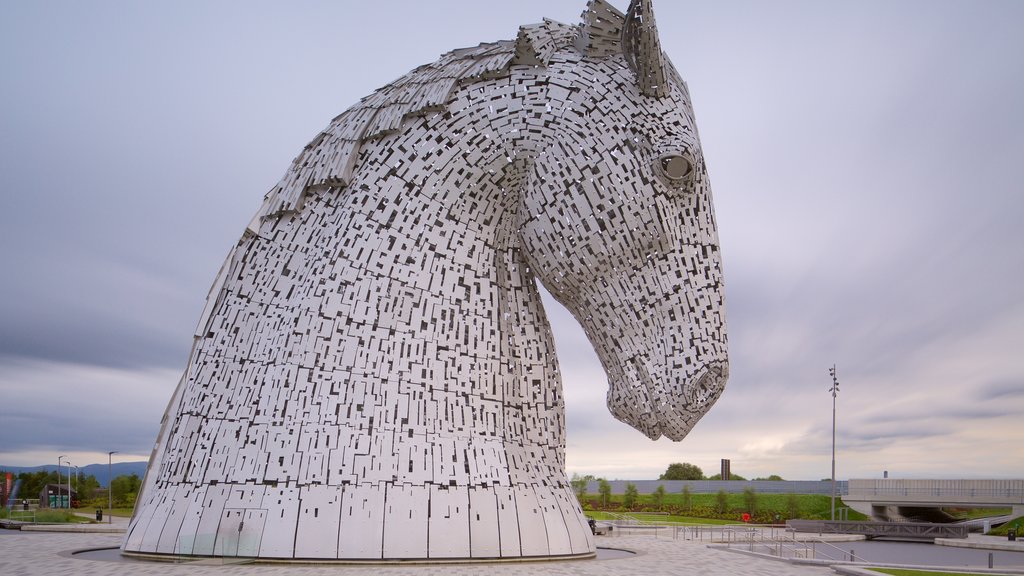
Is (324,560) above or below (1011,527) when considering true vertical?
above

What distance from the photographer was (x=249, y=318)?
6.34 meters

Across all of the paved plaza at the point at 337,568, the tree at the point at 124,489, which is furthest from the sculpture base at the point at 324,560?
the tree at the point at 124,489

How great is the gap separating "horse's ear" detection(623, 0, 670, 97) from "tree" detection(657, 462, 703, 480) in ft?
236

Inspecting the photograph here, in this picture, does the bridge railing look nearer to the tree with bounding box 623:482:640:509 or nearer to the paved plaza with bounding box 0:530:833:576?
the tree with bounding box 623:482:640:509

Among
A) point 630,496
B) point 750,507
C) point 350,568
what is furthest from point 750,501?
point 350,568

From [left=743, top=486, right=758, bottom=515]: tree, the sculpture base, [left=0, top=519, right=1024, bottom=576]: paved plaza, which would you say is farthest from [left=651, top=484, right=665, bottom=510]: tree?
the sculpture base

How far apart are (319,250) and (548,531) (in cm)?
282

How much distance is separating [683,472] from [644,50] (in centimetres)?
Answer: 7350

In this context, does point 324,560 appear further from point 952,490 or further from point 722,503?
point 722,503

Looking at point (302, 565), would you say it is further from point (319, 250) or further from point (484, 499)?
point (319, 250)

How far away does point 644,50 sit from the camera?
6.07 meters

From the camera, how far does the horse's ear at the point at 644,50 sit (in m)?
5.98

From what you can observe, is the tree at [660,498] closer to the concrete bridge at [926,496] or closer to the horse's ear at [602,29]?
the concrete bridge at [926,496]

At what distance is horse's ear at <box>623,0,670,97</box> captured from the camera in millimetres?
5980
